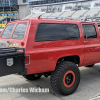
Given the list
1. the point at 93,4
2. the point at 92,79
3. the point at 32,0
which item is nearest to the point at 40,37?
the point at 92,79

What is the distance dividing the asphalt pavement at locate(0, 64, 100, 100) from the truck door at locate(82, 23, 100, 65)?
2.58 feet

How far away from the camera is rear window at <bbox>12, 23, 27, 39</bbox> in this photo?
11.6 ft

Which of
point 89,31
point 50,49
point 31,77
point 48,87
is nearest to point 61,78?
point 50,49

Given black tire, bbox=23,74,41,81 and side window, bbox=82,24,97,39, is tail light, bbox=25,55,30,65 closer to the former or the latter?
black tire, bbox=23,74,41,81

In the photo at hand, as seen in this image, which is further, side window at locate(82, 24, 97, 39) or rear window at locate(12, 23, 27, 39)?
side window at locate(82, 24, 97, 39)

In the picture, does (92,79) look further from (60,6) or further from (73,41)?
(60,6)

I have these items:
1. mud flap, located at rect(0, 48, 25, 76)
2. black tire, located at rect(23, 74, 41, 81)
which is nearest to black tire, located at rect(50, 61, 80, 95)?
mud flap, located at rect(0, 48, 25, 76)

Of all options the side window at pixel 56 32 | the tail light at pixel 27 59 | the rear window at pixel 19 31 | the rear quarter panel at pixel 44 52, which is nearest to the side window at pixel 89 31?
the side window at pixel 56 32

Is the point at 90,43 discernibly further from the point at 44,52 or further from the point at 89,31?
the point at 44,52

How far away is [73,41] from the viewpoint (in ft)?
13.4

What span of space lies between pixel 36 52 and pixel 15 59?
51cm

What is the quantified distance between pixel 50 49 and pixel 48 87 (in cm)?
146

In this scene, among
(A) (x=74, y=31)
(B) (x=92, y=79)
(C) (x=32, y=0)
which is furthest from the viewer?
(C) (x=32, y=0)

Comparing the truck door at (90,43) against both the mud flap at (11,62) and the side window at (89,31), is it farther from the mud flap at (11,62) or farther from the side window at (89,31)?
the mud flap at (11,62)
